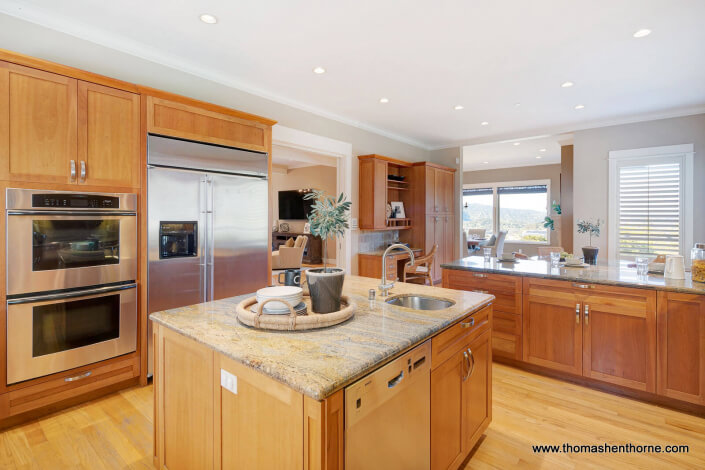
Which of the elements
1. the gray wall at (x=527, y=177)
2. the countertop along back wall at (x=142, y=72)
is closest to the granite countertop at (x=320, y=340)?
the countertop along back wall at (x=142, y=72)

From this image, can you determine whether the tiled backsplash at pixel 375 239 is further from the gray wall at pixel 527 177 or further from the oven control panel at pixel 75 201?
the gray wall at pixel 527 177

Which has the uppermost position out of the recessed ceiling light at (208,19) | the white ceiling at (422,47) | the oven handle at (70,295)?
the white ceiling at (422,47)

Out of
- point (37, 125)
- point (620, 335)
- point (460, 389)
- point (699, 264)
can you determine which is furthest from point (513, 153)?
point (37, 125)

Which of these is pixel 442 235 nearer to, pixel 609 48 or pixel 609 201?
pixel 609 201

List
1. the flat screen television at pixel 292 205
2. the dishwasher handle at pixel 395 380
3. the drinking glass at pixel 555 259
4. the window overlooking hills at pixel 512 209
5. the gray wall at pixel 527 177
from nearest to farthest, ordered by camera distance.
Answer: the dishwasher handle at pixel 395 380 → the drinking glass at pixel 555 259 → the gray wall at pixel 527 177 → the window overlooking hills at pixel 512 209 → the flat screen television at pixel 292 205

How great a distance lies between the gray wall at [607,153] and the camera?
4.49m

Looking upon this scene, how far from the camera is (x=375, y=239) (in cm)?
569

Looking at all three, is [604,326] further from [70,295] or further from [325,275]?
[70,295]

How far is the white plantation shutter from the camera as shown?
464 centimetres

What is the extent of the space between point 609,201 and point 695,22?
301 cm

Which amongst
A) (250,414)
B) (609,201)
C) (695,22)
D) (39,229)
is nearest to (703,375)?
(695,22)

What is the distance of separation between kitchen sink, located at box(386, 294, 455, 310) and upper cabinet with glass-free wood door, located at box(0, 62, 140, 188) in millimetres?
2093

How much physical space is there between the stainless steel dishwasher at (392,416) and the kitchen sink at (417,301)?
0.56 metres

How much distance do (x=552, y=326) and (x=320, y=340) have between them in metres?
2.32
